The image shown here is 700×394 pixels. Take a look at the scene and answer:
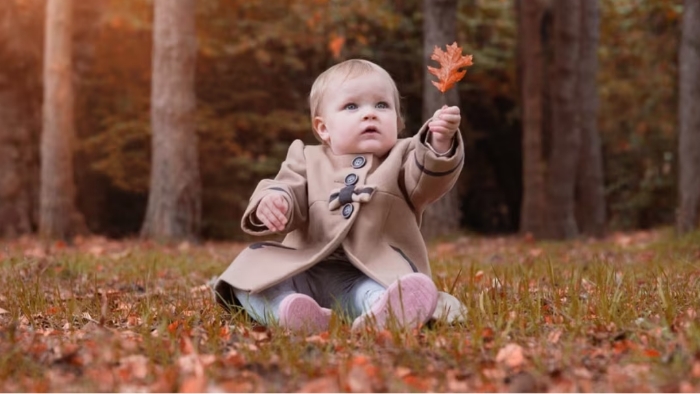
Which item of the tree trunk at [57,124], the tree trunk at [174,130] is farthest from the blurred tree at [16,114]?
the tree trunk at [174,130]

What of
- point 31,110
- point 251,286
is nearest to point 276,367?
point 251,286

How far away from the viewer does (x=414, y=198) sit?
3.94 meters

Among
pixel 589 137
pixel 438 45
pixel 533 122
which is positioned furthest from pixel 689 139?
pixel 589 137

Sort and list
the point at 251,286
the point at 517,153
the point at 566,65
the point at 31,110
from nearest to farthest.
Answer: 1. the point at 251,286
2. the point at 566,65
3. the point at 31,110
4. the point at 517,153

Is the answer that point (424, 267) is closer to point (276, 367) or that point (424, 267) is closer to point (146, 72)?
point (276, 367)

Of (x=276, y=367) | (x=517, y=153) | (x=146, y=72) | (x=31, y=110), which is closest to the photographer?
(x=276, y=367)

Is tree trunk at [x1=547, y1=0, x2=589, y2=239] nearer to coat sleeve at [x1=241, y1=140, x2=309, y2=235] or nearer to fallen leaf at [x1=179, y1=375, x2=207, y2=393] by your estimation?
coat sleeve at [x1=241, y1=140, x2=309, y2=235]

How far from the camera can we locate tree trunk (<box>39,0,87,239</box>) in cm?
1224

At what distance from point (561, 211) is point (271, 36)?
6.00 metres

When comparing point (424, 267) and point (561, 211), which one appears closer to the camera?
point (424, 267)

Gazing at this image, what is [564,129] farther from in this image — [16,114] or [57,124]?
[16,114]

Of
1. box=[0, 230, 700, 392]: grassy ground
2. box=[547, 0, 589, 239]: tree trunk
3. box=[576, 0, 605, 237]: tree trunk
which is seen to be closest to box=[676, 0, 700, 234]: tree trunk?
box=[547, 0, 589, 239]: tree trunk

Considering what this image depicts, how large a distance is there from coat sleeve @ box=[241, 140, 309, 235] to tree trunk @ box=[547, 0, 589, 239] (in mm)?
8557

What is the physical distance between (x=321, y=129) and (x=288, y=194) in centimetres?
40
